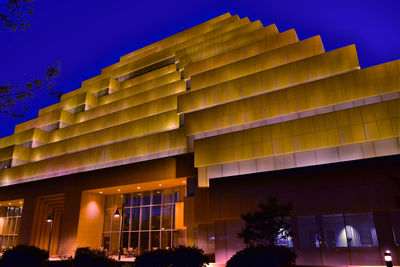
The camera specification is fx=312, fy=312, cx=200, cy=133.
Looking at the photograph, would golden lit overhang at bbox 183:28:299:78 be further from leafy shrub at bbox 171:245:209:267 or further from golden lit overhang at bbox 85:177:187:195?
leafy shrub at bbox 171:245:209:267

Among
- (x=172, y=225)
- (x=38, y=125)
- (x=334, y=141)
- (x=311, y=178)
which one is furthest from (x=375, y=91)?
(x=38, y=125)

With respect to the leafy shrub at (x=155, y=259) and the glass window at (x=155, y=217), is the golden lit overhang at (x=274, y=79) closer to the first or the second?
the glass window at (x=155, y=217)

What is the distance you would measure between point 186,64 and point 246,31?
8.45 metres

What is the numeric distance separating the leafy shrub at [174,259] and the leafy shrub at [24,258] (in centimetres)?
667

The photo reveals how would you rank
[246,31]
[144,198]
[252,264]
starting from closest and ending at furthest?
[252,264] < [144,198] < [246,31]

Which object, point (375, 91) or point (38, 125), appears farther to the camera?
point (38, 125)

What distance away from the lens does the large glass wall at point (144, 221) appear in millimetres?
32406

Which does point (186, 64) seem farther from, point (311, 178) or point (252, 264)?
point (252, 264)

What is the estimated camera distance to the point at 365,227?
20.4 metres

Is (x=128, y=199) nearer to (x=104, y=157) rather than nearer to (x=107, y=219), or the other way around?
(x=107, y=219)

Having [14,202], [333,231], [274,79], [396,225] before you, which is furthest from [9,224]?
[396,225]

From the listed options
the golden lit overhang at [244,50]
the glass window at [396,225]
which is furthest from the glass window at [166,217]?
the glass window at [396,225]

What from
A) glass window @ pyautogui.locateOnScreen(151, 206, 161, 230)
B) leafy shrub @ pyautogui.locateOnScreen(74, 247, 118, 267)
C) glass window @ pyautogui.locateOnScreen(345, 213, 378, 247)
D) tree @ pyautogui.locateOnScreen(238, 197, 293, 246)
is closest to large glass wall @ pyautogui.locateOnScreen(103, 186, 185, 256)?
glass window @ pyautogui.locateOnScreen(151, 206, 161, 230)

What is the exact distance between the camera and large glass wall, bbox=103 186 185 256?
3241 centimetres
